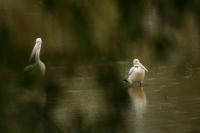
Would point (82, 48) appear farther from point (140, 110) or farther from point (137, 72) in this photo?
point (137, 72)

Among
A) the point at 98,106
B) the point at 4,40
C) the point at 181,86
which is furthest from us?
the point at 181,86

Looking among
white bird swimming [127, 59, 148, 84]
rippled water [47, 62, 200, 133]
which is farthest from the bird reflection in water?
white bird swimming [127, 59, 148, 84]

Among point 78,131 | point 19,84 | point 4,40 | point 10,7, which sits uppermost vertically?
point 10,7

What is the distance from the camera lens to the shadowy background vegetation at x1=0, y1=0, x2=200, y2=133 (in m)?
1.70

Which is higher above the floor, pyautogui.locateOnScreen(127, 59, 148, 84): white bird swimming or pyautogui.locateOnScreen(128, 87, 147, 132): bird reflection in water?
pyautogui.locateOnScreen(127, 59, 148, 84): white bird swimming

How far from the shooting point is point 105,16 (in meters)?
1.74

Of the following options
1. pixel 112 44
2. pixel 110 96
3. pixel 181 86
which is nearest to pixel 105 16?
pixel 112 44

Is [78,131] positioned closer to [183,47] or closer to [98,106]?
[98,106]

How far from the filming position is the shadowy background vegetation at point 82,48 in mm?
1701

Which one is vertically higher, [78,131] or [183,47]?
[183,47]

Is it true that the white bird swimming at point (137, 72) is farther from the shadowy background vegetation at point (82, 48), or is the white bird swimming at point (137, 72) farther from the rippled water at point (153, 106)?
the shadowy background vegetation at point (82, 48)

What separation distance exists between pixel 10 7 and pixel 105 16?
26cm

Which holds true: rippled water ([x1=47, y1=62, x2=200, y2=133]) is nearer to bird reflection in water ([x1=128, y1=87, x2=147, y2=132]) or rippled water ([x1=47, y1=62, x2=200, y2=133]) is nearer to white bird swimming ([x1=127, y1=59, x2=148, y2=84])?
bird reflection in water ([x1=128, y1=87, x2=147, y2=132])

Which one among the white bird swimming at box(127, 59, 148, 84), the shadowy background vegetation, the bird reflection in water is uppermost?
the white bird swimming at box(127, 59, 148, 84)
